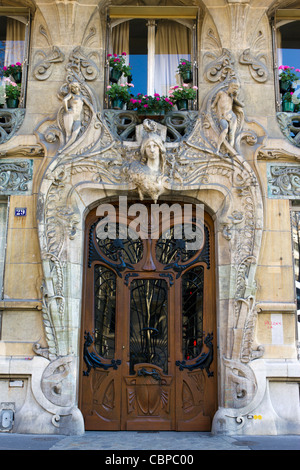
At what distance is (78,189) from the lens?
9.15 metres

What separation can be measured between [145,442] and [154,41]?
7.07 meters

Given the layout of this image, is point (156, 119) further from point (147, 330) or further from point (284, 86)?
point (147, 330)

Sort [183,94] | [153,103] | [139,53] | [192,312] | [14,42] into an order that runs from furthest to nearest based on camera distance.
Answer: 1. [139,53]
2. [14,42]
3. [183,94]
4. [153,103]
5. [192,312]

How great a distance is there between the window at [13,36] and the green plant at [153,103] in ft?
7.57

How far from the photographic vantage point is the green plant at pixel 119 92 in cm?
949

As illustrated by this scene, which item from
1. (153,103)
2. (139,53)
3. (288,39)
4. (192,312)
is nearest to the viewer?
(192,312)

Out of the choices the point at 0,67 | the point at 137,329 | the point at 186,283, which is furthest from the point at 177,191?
the point at 0,67

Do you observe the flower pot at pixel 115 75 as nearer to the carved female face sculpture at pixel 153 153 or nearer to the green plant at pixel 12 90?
the carved female face sculpture at pixel 153 153

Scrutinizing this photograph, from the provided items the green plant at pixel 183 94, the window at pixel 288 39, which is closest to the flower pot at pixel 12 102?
the green plant at pixel 183 94

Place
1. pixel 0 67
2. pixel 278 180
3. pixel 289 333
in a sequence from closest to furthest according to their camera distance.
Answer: pixel 289 333, pixel 278 180, pixel 0 67

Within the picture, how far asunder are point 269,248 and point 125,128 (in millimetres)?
3194

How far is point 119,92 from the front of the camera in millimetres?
9508

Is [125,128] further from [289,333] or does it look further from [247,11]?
[289,333]

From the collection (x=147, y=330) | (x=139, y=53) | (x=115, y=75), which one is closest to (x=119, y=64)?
(x=115, y=75)
